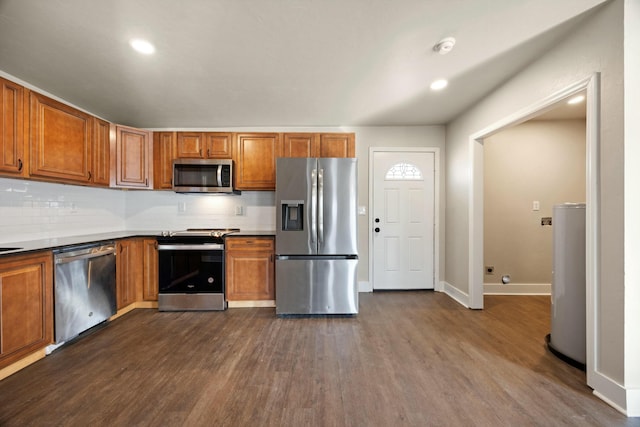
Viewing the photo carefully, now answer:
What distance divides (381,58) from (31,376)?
355cm

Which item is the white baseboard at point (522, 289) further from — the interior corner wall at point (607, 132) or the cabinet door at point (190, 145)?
the cabinet door at point (190, 145)

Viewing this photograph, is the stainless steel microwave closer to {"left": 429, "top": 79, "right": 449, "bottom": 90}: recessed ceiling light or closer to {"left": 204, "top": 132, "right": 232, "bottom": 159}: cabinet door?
{"left": 204, "top": 132, "right": 232, "bottom": 159}: cabinet door

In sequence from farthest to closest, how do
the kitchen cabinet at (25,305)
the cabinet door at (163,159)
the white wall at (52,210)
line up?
the cabinet door at (163,159) < the white wall at (52,210) < the kitchen cabinet at (25,305)

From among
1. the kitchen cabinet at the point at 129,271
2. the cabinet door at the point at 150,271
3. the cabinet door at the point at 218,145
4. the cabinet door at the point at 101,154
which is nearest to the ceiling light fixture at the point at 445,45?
the cabinet door at the point at 218,145

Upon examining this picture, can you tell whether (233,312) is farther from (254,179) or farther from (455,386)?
(455,386)

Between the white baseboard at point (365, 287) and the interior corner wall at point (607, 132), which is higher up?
the interior corner wall at point (607, 132)

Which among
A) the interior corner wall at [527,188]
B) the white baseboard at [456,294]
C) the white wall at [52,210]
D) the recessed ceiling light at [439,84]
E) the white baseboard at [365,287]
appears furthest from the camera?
the white baseboard at [365,287]

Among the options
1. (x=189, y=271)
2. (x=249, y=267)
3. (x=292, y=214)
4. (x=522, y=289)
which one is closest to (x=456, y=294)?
(x=522, y=289)

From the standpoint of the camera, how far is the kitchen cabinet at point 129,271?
9.45 ft

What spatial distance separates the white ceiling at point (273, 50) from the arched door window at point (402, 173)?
95 centimetres

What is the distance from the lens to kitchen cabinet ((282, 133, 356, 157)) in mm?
3412

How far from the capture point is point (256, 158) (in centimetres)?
344

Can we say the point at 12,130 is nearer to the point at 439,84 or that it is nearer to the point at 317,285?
the point at 317,285

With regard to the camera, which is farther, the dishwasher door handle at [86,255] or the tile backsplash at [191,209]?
the tile backsplash at [191,209]
